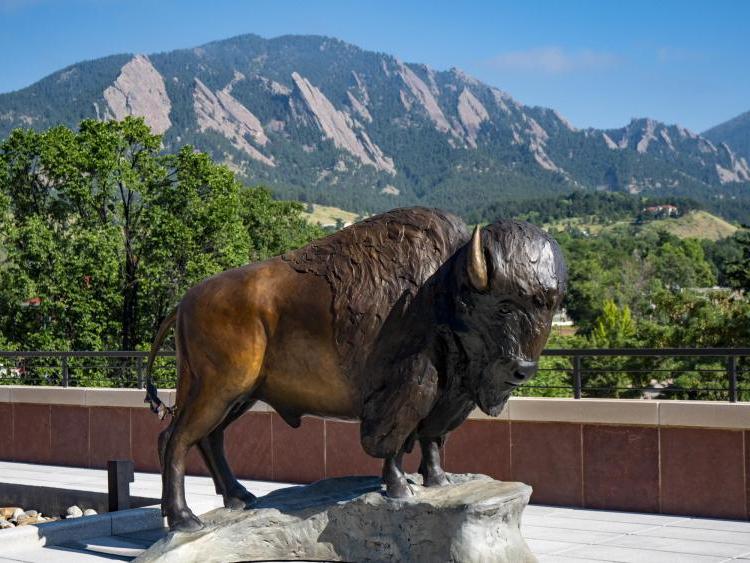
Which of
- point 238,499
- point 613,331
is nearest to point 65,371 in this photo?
point 238,499

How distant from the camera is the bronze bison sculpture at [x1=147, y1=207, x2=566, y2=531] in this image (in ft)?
19.7

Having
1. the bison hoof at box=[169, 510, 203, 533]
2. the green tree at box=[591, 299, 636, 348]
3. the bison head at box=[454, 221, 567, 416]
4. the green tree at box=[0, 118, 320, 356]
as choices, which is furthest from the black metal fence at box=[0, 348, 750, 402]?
the bison hoof at box=[169, 510, 203, 533]

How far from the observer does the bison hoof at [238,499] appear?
22.8 feet

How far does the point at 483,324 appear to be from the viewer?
6.06 m

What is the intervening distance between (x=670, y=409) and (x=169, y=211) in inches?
966

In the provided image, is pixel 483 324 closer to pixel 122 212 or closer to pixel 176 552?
pixel 176 552

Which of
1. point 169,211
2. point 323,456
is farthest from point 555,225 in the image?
point 323,456

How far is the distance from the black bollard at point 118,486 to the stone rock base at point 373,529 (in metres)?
2.46

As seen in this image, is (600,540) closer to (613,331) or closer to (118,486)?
(118,486)

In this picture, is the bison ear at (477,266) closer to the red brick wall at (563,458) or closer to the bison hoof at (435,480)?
the bison hoof at (435,480)

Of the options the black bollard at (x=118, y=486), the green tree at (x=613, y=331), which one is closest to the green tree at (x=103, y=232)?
the green tree at (x=613, y=331)

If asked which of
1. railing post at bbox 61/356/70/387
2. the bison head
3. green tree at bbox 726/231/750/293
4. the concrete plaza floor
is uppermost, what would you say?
green tree at bbox 726/231/750/293

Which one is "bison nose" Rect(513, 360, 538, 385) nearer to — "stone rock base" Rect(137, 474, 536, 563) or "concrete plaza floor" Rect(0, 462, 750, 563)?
"stone rock base" Rect(137, 474, 536, 563)

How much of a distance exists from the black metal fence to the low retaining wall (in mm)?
266
